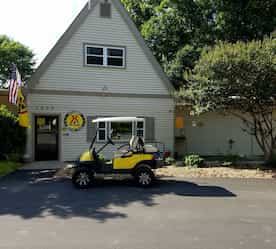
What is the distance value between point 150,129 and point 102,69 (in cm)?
377

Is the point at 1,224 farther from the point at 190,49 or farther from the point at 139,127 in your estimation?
the point at 190,49

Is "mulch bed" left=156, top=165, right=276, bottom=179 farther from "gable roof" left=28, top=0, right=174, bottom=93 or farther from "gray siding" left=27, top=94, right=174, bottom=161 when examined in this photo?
"gable roof" left=28, top=0, right=174, bottom=93

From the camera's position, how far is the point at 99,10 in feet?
47.1

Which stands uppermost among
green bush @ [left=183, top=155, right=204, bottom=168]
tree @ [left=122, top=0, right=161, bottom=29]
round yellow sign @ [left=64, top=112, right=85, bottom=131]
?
tree @ [left=122, top=0, right=161, bottom=29]

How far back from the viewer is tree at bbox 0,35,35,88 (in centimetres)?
3700

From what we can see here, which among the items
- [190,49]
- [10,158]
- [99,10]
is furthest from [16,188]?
[190,49]

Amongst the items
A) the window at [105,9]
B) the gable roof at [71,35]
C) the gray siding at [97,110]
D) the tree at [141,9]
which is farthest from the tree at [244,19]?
the window at [105,9]

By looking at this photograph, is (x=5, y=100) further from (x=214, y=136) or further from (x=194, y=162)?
(x=214, y=136)

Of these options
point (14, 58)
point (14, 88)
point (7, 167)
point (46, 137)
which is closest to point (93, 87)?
point (46, 137)

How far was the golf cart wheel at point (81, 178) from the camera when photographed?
347 inches

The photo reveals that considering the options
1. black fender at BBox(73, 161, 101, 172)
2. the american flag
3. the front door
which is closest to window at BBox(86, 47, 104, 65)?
the front door

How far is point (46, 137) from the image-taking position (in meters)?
14.2

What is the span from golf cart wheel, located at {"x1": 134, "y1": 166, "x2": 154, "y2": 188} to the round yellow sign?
19.6 feet

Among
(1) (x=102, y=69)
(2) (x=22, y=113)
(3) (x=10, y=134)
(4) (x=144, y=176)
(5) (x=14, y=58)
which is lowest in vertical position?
(4) (x=144, y=176)
